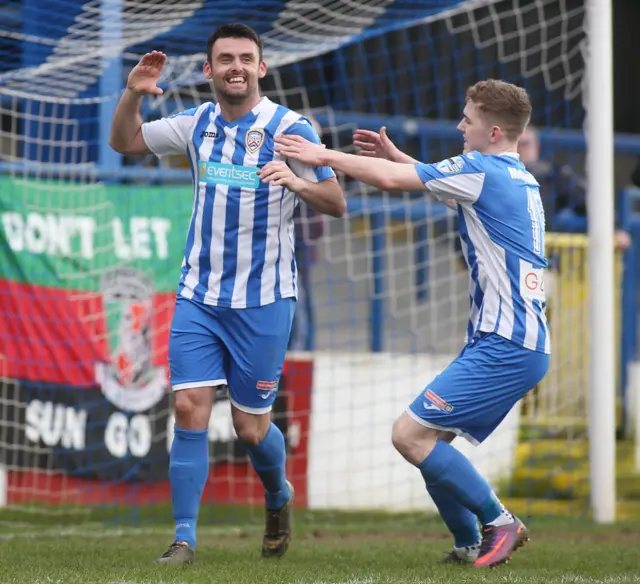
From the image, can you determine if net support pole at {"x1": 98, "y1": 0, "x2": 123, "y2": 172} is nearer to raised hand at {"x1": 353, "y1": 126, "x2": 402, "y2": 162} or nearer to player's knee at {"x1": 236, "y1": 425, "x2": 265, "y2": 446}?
raised hand at {"x1": 353, "y1": 126, "x2": 402, "y2": 162}

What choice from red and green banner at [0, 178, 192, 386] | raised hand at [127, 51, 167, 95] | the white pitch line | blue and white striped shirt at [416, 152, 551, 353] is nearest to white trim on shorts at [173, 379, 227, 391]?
blue and white striped shirt at [416, 152, 551, 353]

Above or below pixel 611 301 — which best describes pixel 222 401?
below

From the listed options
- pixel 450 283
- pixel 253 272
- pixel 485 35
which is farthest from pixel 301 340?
pixel 485 35

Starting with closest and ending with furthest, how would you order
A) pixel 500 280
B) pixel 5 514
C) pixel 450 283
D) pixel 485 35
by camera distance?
pixel 500 280 → pixel 5 514 → pixel 450 283 → pixel 485 35

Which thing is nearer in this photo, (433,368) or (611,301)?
(611,301)

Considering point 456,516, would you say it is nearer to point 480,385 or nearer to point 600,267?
point 480,385

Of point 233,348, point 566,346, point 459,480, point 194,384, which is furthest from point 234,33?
point 566,346

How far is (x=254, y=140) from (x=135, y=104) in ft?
1.74

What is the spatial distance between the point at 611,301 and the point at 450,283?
7.36ft

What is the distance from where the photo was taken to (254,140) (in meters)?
4.93

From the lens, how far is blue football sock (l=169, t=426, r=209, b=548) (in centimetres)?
491

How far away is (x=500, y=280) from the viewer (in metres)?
4.72

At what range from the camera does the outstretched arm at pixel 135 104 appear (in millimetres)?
4953

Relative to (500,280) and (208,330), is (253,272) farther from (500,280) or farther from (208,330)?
(500,280)
